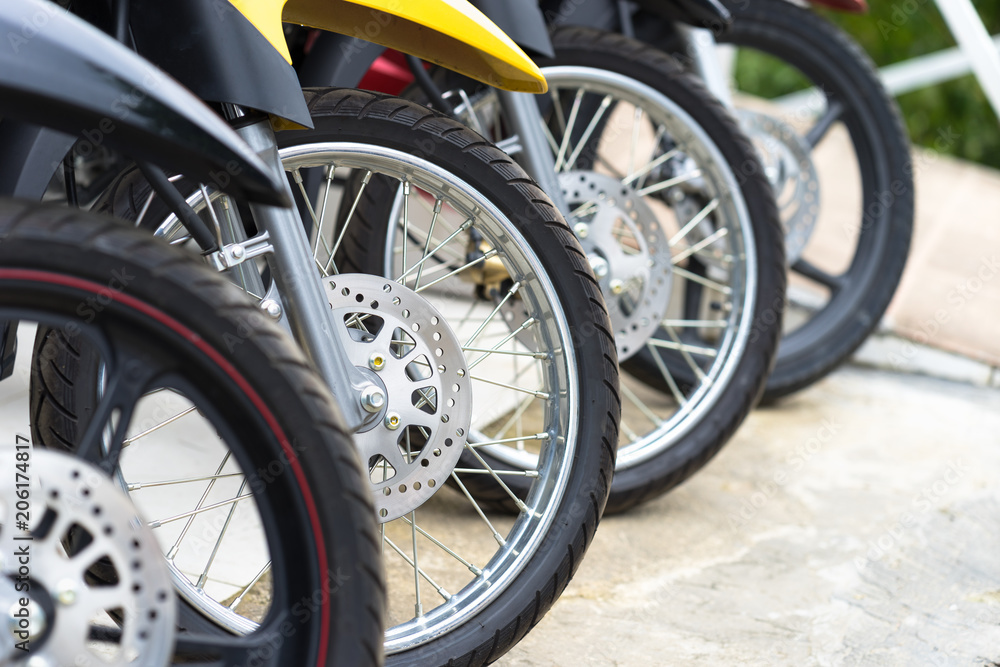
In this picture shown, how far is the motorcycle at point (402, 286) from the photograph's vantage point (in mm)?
→ 1168

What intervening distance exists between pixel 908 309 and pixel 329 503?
2.95 meters

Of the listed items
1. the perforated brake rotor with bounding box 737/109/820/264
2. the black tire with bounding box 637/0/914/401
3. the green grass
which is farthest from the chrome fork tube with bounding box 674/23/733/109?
the green grass

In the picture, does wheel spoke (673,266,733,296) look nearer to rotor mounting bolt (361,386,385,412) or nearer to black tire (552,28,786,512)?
black tire (552,28,786,512)

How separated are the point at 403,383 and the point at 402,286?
0.13 metres

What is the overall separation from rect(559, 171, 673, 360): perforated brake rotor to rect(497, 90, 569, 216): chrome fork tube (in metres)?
0.18

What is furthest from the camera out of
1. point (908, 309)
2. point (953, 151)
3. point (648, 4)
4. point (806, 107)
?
point (953, 151)

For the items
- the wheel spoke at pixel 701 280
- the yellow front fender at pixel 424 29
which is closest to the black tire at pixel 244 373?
the yellow front fender at pixel 424 29

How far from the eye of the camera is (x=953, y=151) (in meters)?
6.30

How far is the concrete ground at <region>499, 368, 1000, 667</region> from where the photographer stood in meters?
1.59

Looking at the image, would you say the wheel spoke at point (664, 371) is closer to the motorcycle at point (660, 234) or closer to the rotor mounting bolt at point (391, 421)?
the motorcycle at point (660, 234)

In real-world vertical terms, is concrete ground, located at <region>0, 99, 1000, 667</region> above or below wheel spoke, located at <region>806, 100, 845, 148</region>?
below

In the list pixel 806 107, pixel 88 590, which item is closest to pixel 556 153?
pixel 88 590

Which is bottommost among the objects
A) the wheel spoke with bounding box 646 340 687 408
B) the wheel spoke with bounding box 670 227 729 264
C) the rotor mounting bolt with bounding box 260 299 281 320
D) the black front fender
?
the wheel spoke with bounding box 646 340 687 408

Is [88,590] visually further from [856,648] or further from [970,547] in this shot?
[970,547]
